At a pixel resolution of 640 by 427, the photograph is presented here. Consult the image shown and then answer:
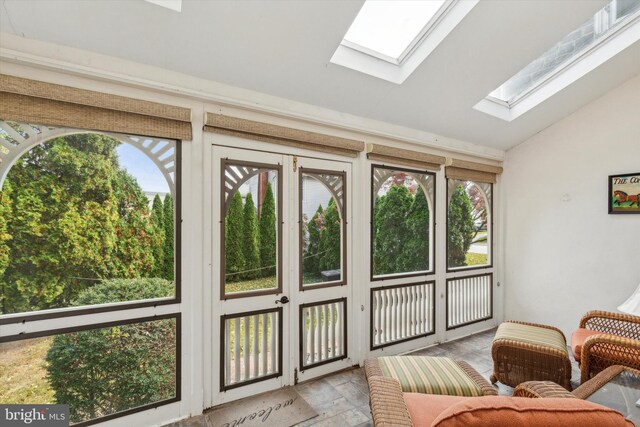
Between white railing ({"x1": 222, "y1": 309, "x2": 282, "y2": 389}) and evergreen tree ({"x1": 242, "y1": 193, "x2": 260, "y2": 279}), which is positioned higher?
evergreen tree ({"x1": 242, "y1": 193, "x2": 260, "y2": 279})

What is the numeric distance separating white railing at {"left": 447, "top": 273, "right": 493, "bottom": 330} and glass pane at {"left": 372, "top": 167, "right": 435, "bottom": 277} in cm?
57

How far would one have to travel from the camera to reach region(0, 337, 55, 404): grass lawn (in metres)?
1.72

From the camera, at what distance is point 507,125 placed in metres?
3.46

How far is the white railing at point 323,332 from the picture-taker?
8.75 feet

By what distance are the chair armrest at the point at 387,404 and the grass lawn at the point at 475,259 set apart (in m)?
2.73

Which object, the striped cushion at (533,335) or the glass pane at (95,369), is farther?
the striped cushion at (533,335)

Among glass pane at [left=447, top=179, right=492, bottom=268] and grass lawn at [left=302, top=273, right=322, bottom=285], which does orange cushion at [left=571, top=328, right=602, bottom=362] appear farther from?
grass lawn at [left=302, top=273, right=322, bottom=285]

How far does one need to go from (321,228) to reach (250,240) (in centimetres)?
69

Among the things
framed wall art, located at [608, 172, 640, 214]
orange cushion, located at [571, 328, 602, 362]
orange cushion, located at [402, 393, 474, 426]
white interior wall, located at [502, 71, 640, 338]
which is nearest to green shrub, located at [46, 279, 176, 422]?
orange cushion, located at [402, 393, 474, 426]

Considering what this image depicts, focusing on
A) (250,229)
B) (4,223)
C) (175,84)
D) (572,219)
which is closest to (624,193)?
(572,219)

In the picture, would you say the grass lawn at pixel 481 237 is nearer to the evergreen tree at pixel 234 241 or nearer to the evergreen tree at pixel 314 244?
the evergreen tree at pixel 314 244

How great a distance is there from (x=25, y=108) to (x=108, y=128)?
1.24ft

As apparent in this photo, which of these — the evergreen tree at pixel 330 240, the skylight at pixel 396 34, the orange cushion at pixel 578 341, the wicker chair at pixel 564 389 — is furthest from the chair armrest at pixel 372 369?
the skylight at pixel 396 34

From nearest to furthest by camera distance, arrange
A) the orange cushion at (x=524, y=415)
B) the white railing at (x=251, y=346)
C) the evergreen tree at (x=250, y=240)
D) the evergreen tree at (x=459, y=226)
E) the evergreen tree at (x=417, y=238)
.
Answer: the orange cushion at (x=524, y=415) → the white railing at (x=251, y=346) → the evergreen tree at (x=250, y=240) → the evergreen tree at (x=417, y=238) → the evergreen tree at (x=459, y=226)
